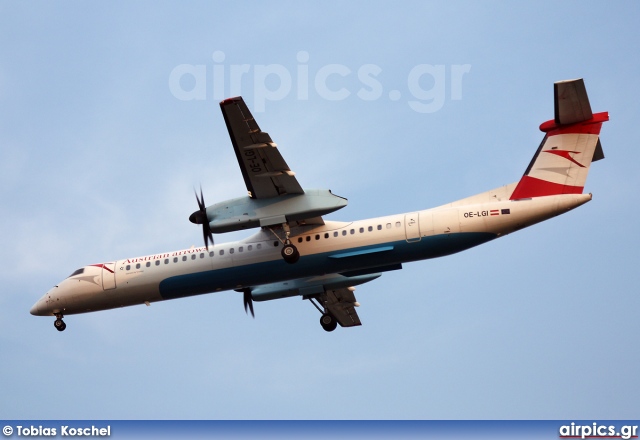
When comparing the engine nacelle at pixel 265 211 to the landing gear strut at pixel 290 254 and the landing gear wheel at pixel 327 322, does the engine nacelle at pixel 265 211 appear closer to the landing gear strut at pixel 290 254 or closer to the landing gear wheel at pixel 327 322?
the landing gear strut at pixel 290 254

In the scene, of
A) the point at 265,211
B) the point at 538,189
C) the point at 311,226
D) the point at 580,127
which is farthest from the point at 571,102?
the point at 265,211

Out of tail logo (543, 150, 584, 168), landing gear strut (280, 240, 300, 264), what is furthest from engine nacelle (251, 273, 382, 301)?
tail logo (543, 150, 584, 168)

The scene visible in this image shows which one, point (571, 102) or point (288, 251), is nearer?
point (571, 102)

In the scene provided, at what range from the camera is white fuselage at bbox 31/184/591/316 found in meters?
34.2

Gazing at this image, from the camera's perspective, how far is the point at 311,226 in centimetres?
3678

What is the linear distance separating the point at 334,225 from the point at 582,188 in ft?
28.8

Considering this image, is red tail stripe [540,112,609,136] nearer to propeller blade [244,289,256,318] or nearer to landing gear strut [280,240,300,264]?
landing gear strut [280,240,300,264]

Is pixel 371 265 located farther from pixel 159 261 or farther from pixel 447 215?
pixel 159 261

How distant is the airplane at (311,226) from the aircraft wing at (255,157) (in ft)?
0.11

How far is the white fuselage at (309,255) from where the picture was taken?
112ft

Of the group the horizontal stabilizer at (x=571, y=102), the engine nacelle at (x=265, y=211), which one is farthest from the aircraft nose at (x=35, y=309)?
the horizontal stabilizer at (x=571, y=102)

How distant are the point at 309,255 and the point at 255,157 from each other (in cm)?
438

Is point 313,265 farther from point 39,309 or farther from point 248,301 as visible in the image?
point 39,309

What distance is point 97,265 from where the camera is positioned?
4019cm
